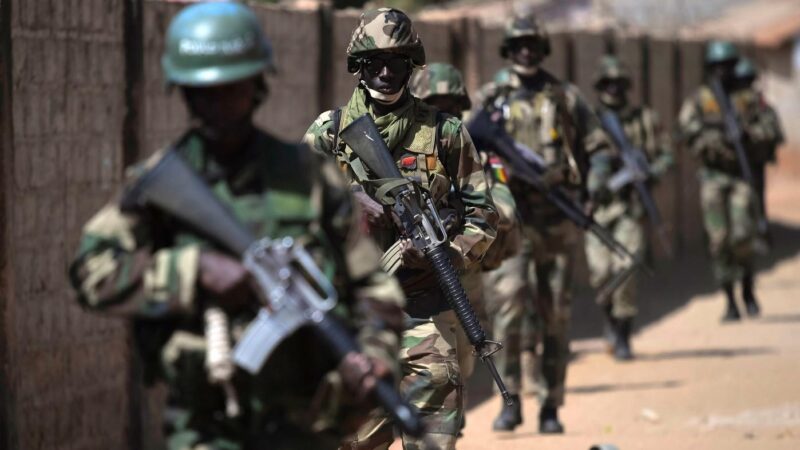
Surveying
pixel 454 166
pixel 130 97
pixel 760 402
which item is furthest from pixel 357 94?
pixel 760 402

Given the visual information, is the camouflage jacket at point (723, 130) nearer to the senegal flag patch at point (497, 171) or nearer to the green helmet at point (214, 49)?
the senegal flag patch at point (497, 171)

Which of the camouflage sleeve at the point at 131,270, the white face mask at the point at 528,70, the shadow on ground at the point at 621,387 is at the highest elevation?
the camouflage sleeve at the point at 131,270

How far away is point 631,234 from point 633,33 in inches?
266

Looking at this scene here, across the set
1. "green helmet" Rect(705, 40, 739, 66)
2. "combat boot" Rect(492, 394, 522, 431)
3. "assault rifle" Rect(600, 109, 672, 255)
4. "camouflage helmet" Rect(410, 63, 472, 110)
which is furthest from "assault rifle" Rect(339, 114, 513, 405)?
"green helmet" Rect(705, 40, 739, 66)

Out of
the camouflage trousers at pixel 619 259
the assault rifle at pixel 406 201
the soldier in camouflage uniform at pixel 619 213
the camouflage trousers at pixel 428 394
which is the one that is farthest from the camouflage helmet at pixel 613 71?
the camouflage trousers at pixel 428 394

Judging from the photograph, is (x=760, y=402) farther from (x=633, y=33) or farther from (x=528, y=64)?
(x=633, y=33)

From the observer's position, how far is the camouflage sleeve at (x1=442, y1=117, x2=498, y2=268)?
6152mm

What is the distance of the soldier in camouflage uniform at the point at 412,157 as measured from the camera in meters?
6.12

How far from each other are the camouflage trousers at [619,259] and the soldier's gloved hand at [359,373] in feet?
26.7

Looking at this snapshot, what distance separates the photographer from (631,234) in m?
12.2

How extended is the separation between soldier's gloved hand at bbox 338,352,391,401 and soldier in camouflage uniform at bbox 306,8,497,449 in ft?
7.12

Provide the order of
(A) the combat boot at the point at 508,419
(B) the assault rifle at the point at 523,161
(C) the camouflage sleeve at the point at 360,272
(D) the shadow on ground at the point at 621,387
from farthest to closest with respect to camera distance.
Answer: (D) the shadow on ground at the point at 621,387, (A) the combat boot at the point at 508,419, (B) the assault rifle at the point at 523,161, (C) the camouflage sleeve at the point at 360,272

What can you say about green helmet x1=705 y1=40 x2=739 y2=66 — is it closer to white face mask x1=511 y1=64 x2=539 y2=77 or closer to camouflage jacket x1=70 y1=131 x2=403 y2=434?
white face mask x1=511 y1=64 x2=539 y2=77

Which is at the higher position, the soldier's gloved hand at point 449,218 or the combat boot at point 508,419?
the soldier's gloved hand at point 449,218
